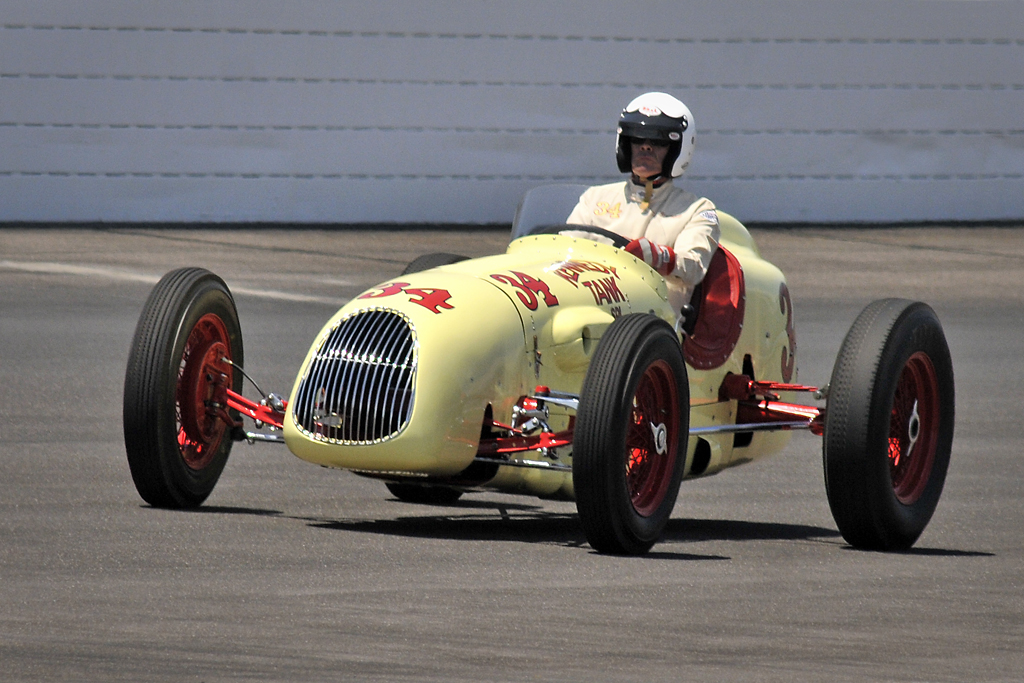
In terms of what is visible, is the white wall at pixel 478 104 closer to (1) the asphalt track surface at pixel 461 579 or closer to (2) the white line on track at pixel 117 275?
(2) the white line on track at pixel 117 275

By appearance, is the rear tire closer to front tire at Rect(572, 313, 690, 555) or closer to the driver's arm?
the driver's arm

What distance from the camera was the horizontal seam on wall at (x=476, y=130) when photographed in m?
24.1

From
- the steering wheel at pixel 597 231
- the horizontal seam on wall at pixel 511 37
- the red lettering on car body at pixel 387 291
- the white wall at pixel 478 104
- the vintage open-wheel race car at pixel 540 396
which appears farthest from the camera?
the white wall at pixel 478 104

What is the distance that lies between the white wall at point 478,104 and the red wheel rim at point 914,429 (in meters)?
16.6

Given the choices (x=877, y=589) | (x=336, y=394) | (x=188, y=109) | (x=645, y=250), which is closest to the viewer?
(x=877, y=589)

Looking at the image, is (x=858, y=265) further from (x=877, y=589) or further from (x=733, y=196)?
(x=877, y=589)

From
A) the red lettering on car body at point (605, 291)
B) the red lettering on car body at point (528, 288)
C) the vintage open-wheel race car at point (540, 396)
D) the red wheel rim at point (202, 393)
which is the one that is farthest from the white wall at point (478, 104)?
the red lettering on car body at point (528, 288)

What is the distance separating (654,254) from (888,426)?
142 centimetres

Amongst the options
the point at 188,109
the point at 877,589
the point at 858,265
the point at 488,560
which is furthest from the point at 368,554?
the point at 188,109

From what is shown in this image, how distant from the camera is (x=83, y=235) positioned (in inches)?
904

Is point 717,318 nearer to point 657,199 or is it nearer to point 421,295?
point 657,199

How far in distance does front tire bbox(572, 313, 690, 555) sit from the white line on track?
1035 centimetres

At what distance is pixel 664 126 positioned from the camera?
9.07 metres

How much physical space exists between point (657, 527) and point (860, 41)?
19004 mm
